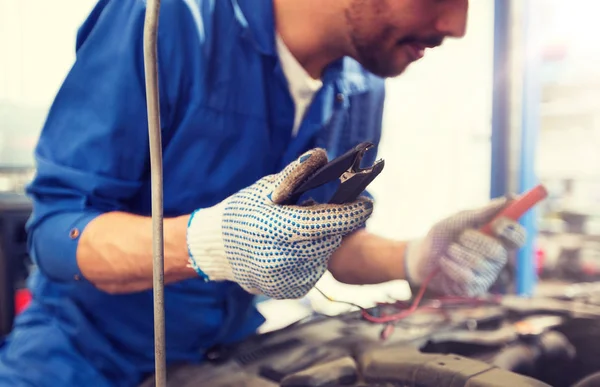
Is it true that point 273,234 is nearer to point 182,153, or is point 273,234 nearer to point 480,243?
point 182,153

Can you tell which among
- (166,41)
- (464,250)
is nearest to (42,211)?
(166,41)

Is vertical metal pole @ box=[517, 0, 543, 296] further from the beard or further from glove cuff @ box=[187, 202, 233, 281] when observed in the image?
glove cuff @ box=[187, 202, 233, 281]

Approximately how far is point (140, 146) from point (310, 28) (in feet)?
0.83

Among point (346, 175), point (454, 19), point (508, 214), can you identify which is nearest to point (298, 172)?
point (346, 175)

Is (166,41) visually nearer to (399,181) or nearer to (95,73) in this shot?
(95,73)

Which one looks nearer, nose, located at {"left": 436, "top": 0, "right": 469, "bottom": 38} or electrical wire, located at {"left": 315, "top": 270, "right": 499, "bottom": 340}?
nose, located at {"left": 436, "top": 0, "right": 469, "bottom": 38}

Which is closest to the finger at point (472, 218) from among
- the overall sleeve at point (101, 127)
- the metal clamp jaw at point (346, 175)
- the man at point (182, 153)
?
the man at point (182, 153)

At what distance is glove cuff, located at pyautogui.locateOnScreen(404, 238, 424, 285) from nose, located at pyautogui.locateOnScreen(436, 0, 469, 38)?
11.4 inches

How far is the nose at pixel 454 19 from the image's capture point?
1.86ft

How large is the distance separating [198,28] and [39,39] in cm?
31

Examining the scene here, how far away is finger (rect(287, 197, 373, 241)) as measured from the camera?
16.9 inches

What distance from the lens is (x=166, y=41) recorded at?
1.79 ft

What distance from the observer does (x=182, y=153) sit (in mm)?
563

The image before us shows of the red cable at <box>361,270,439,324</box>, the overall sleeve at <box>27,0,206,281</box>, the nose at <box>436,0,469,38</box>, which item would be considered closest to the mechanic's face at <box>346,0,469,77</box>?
the nose at <box>436,0,469,38</box>
